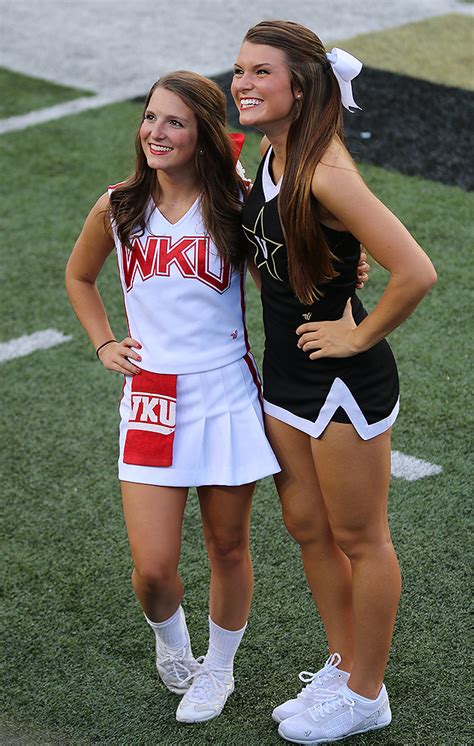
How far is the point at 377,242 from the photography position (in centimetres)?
259

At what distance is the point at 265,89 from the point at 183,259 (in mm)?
487

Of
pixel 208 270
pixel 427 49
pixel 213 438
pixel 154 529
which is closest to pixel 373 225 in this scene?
pixel 208 270

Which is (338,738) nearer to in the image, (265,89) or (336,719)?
(336,719)

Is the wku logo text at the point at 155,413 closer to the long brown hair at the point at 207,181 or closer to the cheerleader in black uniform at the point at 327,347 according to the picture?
the cheerleader in black uniform at the point at 327,347

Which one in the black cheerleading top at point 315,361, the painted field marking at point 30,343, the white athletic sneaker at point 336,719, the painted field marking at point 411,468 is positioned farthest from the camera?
the painted field marking at point 30,343

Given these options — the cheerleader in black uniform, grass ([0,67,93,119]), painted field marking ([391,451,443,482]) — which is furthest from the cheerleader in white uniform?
grass ([0,67,93,119])

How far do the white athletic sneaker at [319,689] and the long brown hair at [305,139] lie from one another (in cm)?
112

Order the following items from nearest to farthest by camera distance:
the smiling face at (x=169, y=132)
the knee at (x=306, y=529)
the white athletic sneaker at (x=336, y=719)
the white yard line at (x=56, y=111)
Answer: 1. the smiling face at (x=169, y=132)
2. the knee at (x=306, y=529)
3. the white athletic sneaker at (x=336, y=719)
4. the white yard line at (x=56, y=111)

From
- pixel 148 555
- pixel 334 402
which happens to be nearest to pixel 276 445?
pixel 334 402

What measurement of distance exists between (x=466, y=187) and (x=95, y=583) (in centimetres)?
408

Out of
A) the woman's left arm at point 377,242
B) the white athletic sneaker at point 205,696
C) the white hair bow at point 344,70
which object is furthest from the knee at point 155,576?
the white hair bow at point 344,70

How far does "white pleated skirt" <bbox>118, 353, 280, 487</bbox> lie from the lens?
2.93 metres

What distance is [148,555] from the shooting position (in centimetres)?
293

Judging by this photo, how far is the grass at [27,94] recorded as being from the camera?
29.0 feet
